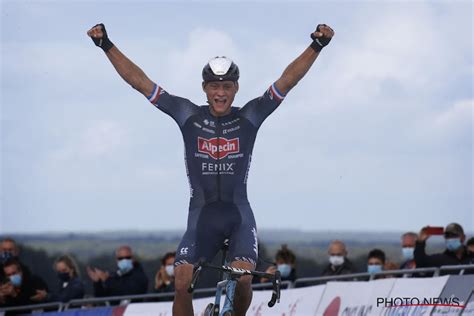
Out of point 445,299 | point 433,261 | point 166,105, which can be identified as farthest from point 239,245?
point 433,261

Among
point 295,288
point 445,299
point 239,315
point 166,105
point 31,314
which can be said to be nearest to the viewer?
point 239,315

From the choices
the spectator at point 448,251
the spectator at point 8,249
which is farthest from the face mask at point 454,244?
the spectator at point 8,249

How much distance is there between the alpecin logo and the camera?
12.7 m

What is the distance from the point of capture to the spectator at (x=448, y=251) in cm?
1658

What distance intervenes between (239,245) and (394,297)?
3904 millimetres

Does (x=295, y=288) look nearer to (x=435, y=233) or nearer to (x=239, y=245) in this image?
(x=435, y=233)

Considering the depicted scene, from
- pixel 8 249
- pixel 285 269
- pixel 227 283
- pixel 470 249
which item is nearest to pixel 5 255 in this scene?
pixel 8 249

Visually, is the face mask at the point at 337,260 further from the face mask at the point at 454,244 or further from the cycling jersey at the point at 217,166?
the cycling jersey at the point at 217,166

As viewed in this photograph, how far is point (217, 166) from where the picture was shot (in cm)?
1270

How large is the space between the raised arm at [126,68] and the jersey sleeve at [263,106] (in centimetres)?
99

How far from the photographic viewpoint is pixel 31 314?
846 inches

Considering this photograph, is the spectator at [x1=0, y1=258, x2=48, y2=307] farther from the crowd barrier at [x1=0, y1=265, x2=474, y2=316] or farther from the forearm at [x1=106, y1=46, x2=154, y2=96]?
the forearm at [x1=106, y1=46, x2=154, y2=96]

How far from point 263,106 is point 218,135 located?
56 centimetres

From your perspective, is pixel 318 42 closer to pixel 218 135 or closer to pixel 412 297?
pixel 218 135
